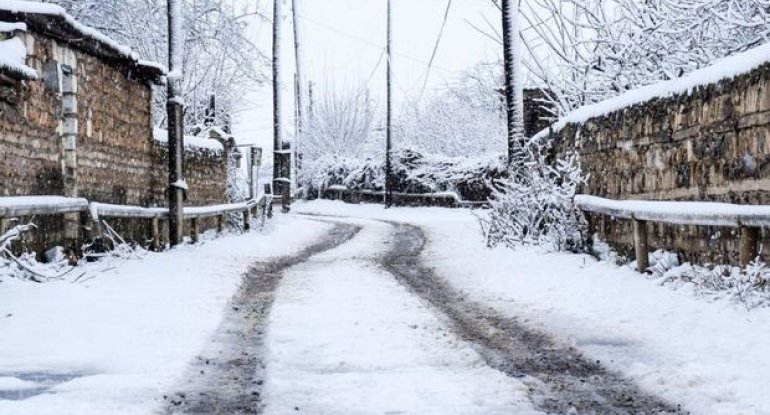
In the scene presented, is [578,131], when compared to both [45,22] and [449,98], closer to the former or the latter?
[45,22]

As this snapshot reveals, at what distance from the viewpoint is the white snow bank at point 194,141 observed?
14.5m

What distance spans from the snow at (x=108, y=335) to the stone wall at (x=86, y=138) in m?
1.47

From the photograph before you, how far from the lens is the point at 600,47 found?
12344 millimetres

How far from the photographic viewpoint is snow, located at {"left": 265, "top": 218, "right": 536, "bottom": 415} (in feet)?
Result: 13.2

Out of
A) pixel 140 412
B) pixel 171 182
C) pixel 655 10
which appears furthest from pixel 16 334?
pixel 655 10

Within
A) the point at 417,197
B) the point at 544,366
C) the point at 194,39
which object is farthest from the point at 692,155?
the point at 417,197

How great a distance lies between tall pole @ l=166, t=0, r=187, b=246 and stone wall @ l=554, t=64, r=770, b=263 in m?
6.89

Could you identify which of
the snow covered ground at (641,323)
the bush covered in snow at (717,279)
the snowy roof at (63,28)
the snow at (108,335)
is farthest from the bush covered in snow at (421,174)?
Result: the snow at (108,335)

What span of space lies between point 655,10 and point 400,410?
844cm

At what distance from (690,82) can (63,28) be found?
23.8ft

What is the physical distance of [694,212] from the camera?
6.88 meters

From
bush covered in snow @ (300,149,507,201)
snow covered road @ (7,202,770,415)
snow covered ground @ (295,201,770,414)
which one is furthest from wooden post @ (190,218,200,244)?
bush covered in snow @ (300,149,507,201)

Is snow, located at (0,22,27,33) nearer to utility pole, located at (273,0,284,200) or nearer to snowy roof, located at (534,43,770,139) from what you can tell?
snowy roof, located at (534,43,770,139)

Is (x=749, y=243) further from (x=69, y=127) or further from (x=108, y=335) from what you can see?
(x=69, y=127)
